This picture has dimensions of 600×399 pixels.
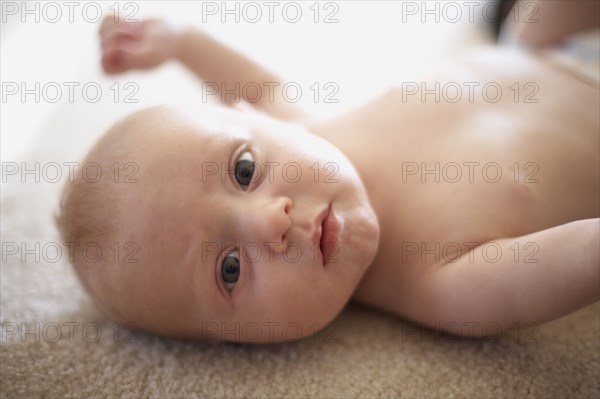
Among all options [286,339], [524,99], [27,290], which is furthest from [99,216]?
[524,99]

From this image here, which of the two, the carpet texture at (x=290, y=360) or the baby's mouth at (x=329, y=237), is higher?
the baby's mouth at (x=329, y=237)

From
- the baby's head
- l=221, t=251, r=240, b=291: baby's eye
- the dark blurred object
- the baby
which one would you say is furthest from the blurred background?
l=221, t=251, r=240, b=291: baby's eye

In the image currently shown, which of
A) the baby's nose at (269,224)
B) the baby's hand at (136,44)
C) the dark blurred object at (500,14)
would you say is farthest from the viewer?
the dark blurred object at (500,14)

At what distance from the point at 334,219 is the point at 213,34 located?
2.21 ft

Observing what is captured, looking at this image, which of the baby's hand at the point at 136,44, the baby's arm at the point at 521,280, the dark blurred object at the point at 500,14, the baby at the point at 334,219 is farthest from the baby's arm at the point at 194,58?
the dark blurred object at the point at 500,14

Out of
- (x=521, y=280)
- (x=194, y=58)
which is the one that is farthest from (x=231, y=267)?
(x=194, y=58)

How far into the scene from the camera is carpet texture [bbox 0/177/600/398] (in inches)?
31.4

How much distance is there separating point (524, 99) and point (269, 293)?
0.56 m

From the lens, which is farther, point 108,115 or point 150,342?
point 108,115

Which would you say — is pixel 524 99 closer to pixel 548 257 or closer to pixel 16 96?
pixel 548 257

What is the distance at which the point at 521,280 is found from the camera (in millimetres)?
828

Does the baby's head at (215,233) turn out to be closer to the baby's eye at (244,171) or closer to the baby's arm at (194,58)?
the baby's eye at (244,171)

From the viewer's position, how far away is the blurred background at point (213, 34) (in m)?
1.39

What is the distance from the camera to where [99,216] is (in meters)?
0.90
